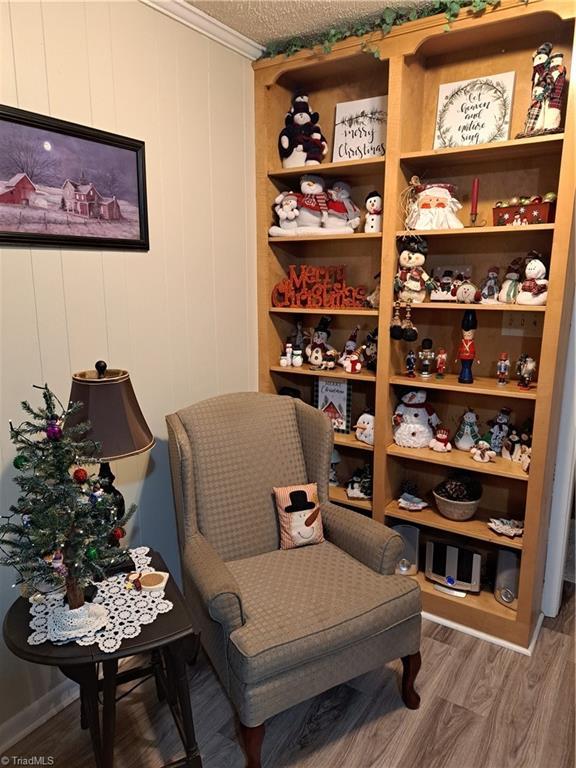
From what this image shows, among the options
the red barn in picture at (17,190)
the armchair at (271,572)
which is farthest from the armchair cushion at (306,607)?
the red barn in picture at (17,190)

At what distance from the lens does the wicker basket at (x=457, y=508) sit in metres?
2.19

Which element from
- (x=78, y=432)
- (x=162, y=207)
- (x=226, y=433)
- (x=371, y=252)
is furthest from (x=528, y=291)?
(x=78, y=432)

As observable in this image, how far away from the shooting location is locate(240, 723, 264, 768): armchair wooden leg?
56.7 inches

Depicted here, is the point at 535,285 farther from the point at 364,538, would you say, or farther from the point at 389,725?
the point at 389,725

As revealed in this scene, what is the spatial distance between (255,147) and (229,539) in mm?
1754

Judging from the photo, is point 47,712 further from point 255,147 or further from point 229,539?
point 255,147

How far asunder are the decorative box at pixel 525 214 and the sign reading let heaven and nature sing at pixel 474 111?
0.29 metres

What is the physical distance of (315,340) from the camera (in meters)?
2.62

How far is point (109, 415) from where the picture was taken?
1.50 meters

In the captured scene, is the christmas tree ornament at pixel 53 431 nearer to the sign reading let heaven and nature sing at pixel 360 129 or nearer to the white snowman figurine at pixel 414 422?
the white snowman figurine at pixel 414 422

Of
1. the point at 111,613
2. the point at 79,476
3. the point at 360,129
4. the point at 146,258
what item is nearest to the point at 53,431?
the point at 79,476

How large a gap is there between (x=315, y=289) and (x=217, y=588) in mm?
1500

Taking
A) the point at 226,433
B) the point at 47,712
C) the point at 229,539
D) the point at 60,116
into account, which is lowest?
the point at 47,712

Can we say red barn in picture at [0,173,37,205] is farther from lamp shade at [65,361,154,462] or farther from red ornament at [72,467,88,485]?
red ornament at [72,467,88,485]
